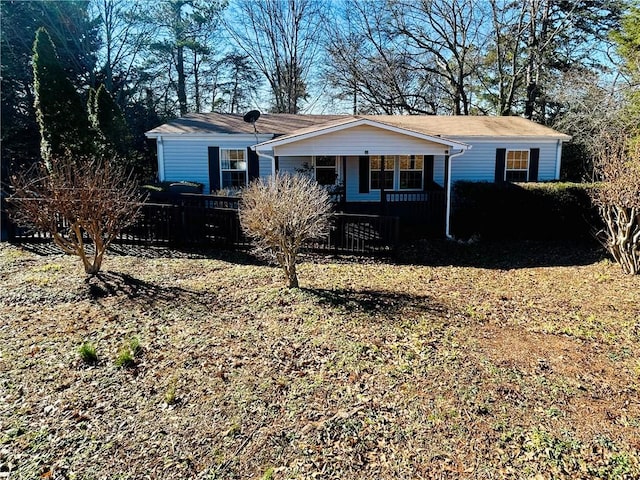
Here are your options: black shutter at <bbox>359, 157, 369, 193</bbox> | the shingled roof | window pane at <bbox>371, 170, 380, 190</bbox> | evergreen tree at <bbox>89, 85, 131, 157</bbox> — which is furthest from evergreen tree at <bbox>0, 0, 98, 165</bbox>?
window pane at <bbox>371, 170, 380, 190</bbox>

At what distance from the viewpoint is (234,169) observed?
48.2ft

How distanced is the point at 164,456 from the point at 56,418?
46.7 inches

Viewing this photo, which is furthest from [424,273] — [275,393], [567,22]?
[567,22]

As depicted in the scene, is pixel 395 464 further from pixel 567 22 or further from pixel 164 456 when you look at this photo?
pixel 567 22

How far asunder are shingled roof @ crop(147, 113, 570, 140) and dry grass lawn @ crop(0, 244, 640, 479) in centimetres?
866

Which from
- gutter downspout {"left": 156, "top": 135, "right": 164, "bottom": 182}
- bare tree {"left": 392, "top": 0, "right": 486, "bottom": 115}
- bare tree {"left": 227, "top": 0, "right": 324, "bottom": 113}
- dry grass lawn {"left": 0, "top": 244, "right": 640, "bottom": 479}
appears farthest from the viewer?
bare tree {"left": 227, "top": 0, "right": 324, "bottom": 113}

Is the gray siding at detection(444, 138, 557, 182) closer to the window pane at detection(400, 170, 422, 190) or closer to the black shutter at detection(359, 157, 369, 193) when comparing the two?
the window pane at detection(400, 170, 422, 190)

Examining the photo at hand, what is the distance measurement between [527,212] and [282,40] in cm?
2146

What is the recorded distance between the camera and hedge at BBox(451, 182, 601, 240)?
1126 cm

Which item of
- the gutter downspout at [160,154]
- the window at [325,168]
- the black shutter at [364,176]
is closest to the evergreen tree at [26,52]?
the gutter downspout at [160,154]

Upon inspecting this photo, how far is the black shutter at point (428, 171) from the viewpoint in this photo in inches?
563

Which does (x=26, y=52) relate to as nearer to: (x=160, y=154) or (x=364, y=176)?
(x=160, y=154)

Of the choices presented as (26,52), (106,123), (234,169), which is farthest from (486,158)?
(26,52)

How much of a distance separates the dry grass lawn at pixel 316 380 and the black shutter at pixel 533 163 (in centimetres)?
877
